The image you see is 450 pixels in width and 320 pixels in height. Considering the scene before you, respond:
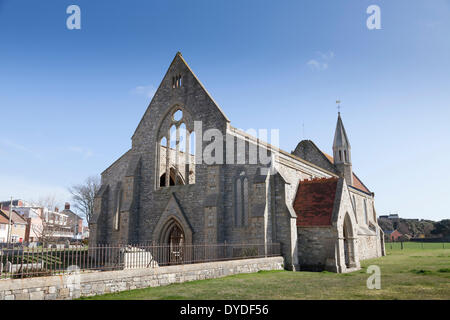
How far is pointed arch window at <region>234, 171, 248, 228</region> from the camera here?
21141mm

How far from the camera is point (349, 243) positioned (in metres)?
21.5

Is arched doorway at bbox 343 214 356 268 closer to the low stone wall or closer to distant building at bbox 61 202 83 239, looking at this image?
the low stone wall

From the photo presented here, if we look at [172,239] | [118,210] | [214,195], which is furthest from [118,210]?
[214,195]

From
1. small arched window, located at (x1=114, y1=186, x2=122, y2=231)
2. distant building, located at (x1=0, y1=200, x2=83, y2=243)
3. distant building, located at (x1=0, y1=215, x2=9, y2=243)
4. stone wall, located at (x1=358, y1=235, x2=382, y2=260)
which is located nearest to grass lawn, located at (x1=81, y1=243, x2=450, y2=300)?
small arched window, located at (x1=114, y1=186, x2=122, y2=231)

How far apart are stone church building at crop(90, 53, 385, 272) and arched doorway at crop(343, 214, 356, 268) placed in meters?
0.06

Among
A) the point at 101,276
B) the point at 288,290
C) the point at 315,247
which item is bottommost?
the point at 288,290

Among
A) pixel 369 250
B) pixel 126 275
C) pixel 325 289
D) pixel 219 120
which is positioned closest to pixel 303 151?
pixel 369 250

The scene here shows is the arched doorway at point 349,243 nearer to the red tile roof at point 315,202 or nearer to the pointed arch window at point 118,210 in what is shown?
the red tile roof at point 315,202

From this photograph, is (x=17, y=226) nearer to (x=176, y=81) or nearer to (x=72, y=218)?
(x=72, y=218)

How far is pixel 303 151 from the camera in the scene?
4012 centimetres

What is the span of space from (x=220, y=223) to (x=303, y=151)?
71.8 ft

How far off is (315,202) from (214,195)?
6647 mm

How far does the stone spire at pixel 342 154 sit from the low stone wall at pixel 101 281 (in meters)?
27.3

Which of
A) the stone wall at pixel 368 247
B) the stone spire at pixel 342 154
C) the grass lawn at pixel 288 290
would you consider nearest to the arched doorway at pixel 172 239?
the grass lawn at pixel 288 290
